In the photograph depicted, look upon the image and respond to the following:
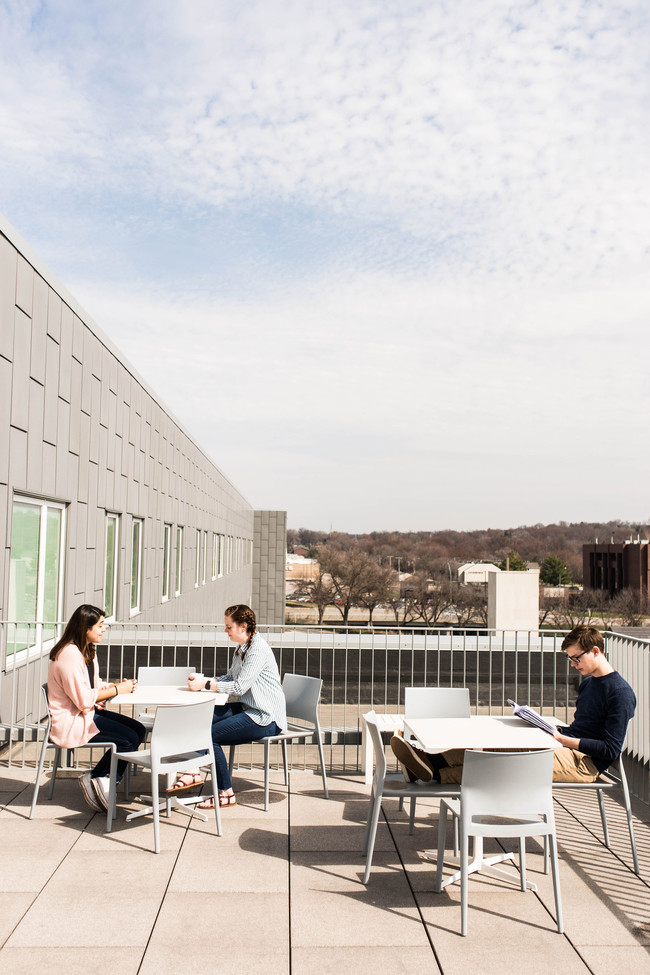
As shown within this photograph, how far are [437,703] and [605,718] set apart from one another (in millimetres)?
1342

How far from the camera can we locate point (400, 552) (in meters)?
104

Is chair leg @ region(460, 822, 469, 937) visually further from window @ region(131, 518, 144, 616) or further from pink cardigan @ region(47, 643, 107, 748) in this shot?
window @ region(131, 518, 144, 616)

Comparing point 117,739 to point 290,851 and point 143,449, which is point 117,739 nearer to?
point 290,851

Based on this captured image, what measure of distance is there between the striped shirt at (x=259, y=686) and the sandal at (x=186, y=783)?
0.63 metres

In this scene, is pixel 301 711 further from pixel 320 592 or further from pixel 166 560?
pixel 320 592

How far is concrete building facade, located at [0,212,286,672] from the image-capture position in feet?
22.6

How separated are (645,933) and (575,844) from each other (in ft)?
4.46

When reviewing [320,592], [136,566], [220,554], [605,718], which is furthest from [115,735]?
[320,592]

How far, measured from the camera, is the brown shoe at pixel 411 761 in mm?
4680

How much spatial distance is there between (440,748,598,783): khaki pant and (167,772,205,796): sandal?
201 centimetres

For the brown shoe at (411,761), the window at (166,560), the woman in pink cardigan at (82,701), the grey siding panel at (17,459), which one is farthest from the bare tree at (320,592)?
the brown shoe at (411,761)

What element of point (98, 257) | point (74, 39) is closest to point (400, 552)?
point (98, 257)

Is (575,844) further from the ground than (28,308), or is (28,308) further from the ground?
(28,308)

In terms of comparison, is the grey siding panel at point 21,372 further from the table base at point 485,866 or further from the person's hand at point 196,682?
the table base at point 485,866
